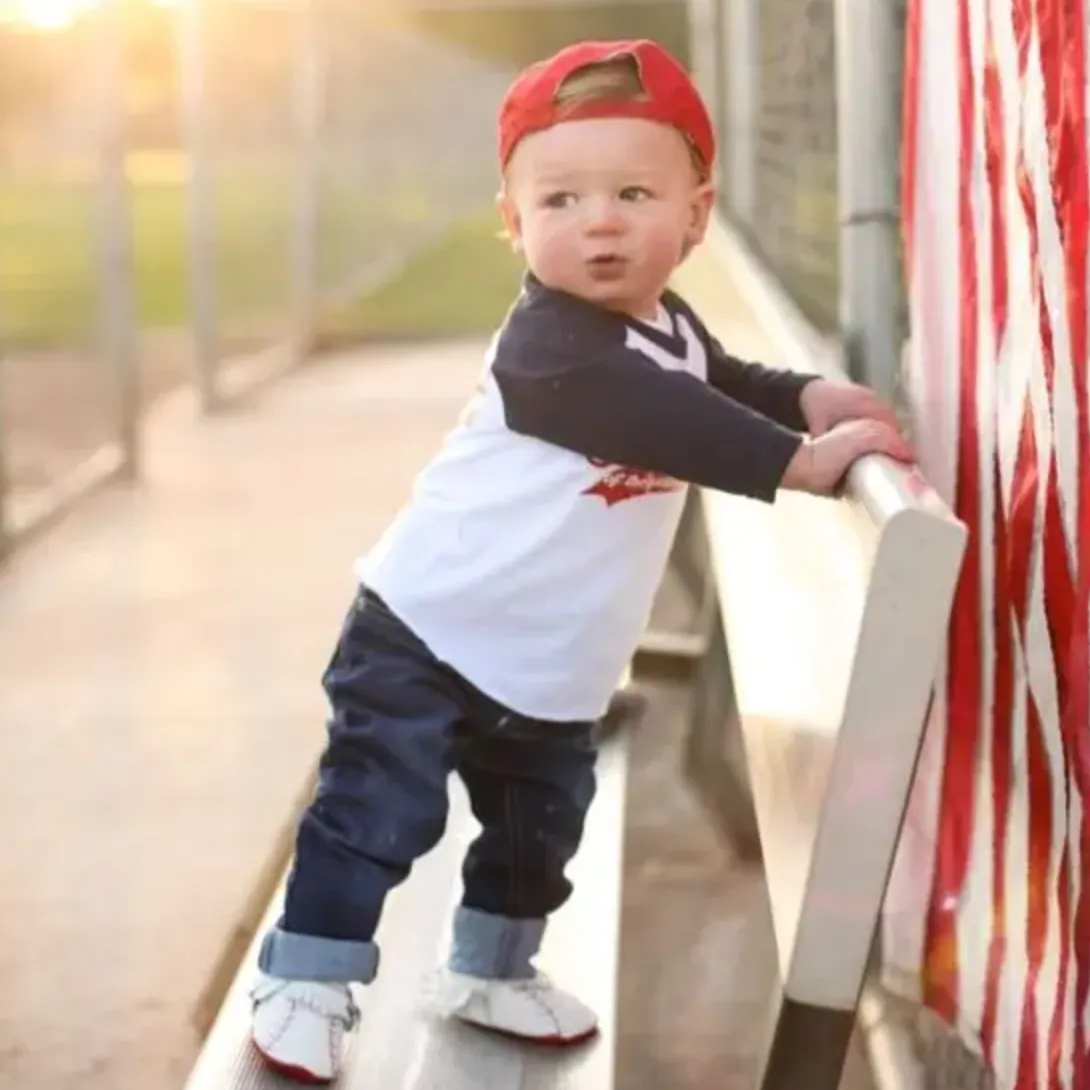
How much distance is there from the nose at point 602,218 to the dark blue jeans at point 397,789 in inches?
11.6

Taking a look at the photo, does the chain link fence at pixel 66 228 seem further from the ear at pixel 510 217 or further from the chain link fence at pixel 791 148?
the ear at pixel 510 217

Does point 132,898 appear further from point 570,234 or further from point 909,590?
point 909,590

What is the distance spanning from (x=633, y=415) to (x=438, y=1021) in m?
0.51

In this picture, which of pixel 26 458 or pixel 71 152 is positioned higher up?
pixel 71 152

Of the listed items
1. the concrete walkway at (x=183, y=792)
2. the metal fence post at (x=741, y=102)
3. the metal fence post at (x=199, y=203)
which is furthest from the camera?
the metal fence post at (x=199, y=203)

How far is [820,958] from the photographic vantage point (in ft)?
2.87

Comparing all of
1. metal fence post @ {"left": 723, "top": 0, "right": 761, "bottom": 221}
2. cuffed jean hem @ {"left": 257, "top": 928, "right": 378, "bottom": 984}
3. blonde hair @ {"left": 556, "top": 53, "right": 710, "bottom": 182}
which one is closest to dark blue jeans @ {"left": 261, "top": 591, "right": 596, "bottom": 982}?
cuffed jean hem @ {"left": 257, "top": 928, "right": 378, "bottom": 984}

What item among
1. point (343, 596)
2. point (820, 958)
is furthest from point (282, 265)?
point (820, 958)

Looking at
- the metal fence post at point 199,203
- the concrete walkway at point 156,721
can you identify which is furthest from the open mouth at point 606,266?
the metal fence post at point 199,203

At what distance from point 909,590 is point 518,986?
62cm

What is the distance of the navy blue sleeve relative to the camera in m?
0.99

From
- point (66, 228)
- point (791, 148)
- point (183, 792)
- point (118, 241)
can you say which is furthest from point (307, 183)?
point (183, 792)

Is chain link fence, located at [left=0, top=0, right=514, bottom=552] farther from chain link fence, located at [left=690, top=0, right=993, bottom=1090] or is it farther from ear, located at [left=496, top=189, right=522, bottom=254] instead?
ear, located at [left=496, top=189, right=522, bottom=254]

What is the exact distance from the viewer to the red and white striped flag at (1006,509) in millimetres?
904
